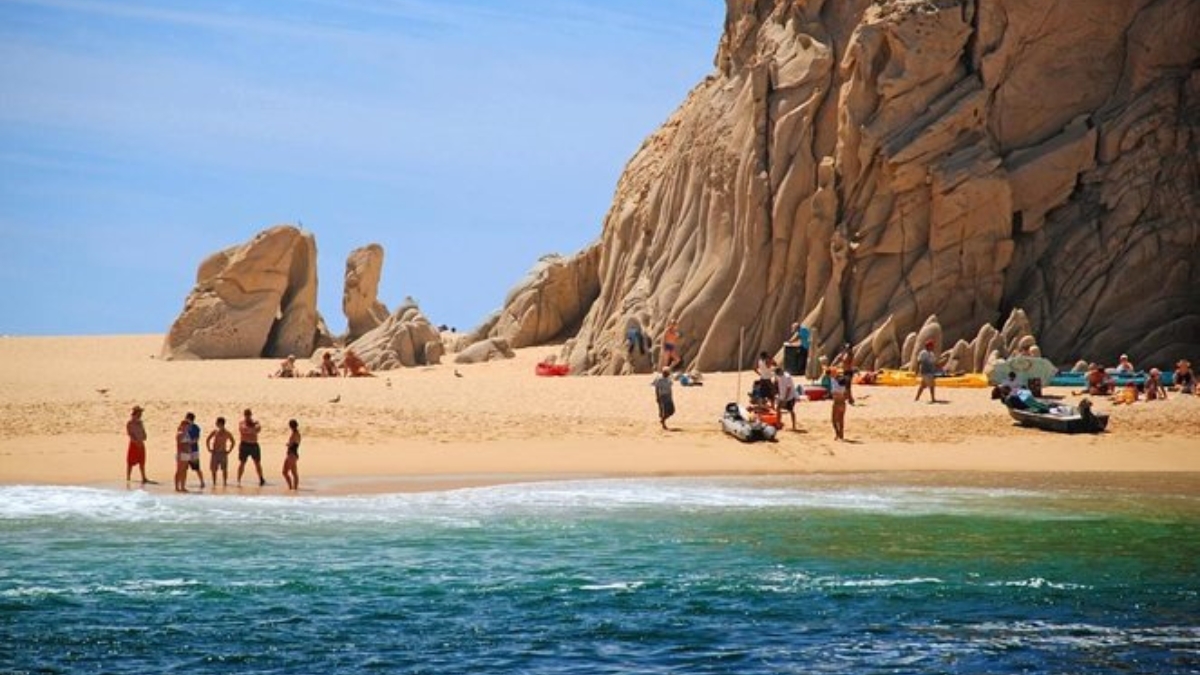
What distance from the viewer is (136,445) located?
2245 centimetres

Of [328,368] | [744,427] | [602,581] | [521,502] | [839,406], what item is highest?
[328,368]

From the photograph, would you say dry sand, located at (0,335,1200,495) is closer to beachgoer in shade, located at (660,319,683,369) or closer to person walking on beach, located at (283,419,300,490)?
person walking on beach, located at (283,419,300,490)

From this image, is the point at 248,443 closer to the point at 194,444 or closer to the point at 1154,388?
the point at 194,444

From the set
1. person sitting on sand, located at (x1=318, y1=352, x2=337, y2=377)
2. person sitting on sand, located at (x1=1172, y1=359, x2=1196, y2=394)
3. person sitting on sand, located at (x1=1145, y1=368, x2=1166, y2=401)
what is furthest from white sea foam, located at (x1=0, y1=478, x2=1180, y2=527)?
person sitting on sand, located at (x1=318, y1=352, x2=337, y2=377)

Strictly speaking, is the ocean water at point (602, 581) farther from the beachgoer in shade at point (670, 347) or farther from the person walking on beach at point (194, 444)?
the beachgoer in shade at point (670, 347)

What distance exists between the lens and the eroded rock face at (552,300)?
4772cm

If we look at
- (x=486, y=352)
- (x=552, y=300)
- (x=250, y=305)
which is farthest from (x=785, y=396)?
(x=250, y=305)

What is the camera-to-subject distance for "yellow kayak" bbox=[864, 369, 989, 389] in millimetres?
32781

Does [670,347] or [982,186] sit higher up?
[982,186]

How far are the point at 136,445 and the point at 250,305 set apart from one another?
26.9m

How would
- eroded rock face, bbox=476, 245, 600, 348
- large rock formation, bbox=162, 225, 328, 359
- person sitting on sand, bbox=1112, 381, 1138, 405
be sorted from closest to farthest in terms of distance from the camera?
person sitting on sand, bbox=1112, 381, 1138, 405 → eroded rock face, bbox=476, 245, 600, 348 → large rock formation, bbox=162, 225, 328, 359

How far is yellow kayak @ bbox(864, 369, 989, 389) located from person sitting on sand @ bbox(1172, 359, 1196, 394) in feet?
10.6

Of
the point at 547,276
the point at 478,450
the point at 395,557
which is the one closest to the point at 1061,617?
the point at 395,557

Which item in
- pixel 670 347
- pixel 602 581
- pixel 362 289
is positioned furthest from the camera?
pixel 362 289
